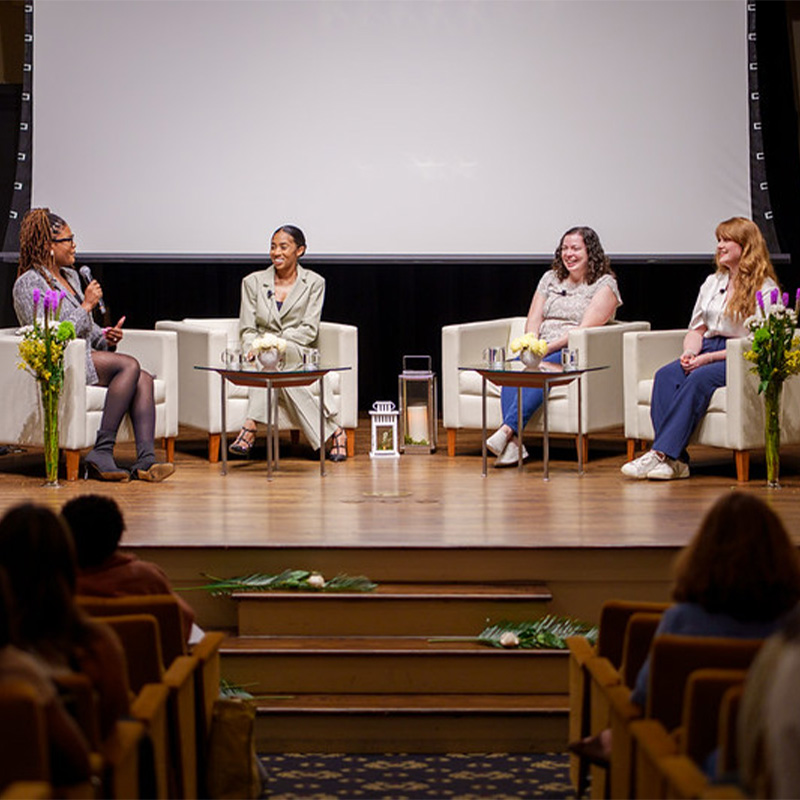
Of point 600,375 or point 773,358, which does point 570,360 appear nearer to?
point 600,375

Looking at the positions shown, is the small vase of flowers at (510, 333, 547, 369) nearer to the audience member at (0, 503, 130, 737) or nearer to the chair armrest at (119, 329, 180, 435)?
the chair armrest at (119, 329, 180, 435)

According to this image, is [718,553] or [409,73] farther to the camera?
[409,73]

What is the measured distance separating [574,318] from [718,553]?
463cm

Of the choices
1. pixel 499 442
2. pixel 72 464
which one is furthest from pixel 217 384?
pixel 499 442

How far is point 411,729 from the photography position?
433 cm

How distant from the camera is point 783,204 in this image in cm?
910

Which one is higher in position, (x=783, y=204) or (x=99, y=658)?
(x=783, y=204)

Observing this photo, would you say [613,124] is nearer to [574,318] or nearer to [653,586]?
[574,318]

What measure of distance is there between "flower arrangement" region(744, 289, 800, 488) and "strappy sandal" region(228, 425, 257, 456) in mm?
2598

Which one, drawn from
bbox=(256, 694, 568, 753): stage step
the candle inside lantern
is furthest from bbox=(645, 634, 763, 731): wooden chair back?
the candle inside lantern

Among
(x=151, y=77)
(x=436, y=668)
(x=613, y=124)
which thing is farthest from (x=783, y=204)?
(x=436, y=668)

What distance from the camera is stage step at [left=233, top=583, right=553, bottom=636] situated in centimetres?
467

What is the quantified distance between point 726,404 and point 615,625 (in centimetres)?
324

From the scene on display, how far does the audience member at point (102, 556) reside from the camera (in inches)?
130
